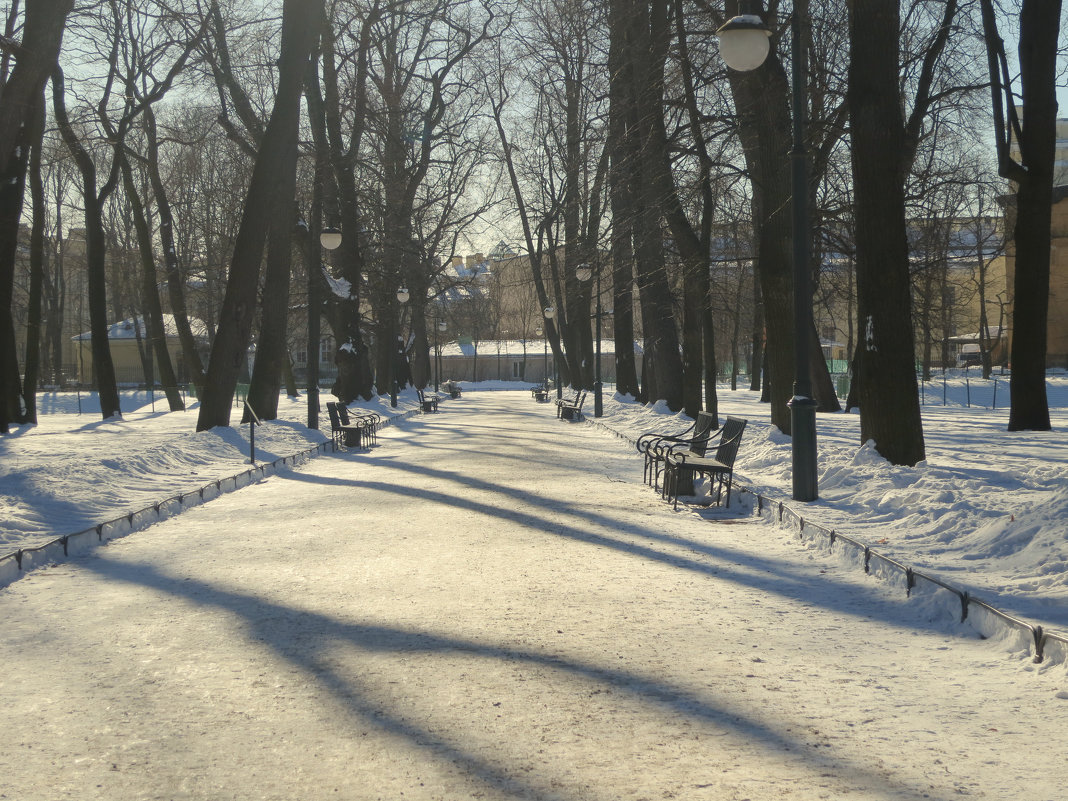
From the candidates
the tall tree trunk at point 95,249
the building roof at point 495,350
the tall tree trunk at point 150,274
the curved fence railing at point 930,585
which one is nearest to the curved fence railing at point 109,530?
the curved fence railing at point 930,585

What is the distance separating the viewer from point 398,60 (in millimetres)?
38531

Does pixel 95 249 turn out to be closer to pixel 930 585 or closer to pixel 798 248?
pixel 798 248

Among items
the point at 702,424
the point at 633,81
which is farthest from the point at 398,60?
the point at 702,424

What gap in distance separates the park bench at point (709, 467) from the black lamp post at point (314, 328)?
12168 millimetres

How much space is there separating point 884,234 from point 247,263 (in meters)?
12.2

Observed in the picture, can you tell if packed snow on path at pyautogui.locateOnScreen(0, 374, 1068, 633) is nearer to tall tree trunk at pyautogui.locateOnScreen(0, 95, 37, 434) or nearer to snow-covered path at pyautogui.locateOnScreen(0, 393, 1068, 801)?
snow-covered path at pyautogui.locateOnScreen(0, 393, 1068, 801)

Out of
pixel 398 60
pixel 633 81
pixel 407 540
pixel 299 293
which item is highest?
pixel 398 60

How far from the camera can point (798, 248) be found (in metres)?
11.8

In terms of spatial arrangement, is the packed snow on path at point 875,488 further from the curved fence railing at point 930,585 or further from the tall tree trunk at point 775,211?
the tall tree trunk at point 775,211

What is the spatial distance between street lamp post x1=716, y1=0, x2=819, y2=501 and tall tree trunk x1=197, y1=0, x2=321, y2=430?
11430 millimetres

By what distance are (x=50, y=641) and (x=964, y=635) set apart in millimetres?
5111

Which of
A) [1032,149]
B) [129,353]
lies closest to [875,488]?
[1032,149]

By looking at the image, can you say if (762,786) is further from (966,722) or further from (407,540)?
(407,540)

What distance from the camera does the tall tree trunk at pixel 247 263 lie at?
20.2 meters
